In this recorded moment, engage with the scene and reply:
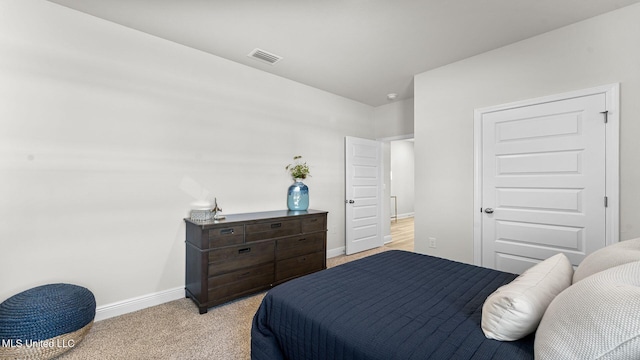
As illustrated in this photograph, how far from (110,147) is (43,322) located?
1.43 metres

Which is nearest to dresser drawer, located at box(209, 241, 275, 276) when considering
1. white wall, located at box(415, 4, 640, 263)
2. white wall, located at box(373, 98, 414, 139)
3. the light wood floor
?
white wall, located at box(415, 4, 640, 263)

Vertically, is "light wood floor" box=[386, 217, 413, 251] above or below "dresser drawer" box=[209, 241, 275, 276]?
below

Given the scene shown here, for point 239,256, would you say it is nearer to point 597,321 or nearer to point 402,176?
point 597,321

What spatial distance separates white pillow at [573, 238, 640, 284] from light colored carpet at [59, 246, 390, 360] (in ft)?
6.74

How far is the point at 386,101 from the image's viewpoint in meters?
4.75

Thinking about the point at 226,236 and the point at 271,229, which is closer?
the point at 226,236

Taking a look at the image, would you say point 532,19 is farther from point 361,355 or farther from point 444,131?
point 361,355

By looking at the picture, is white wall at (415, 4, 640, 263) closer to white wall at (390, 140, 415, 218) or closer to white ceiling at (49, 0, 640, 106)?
white ceiling at (49, 0, 640, 106)

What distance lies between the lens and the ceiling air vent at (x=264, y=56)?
3000 mm

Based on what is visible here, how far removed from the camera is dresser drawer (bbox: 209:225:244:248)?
257 centimetres

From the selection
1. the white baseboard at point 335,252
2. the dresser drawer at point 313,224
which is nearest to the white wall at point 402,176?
the white baseboard at point 335,252

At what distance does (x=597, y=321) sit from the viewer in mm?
755

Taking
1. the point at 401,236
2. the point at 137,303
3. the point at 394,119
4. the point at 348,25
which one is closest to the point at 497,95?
the point at 348,25

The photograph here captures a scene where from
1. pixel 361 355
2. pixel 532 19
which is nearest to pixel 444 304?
pixel 361 355
